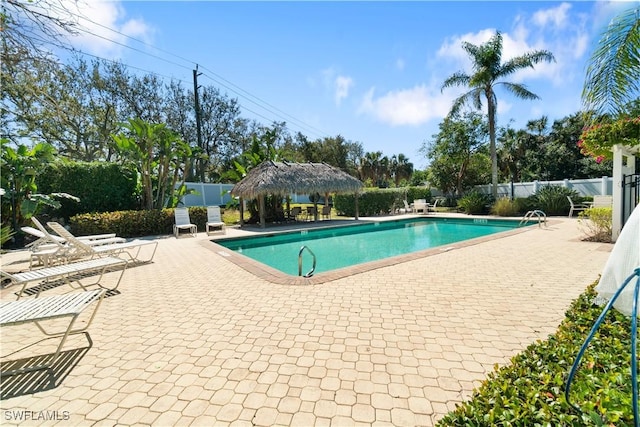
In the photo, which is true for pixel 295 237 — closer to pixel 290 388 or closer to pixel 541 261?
pixel 541 261

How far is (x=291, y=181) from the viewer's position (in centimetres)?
1562

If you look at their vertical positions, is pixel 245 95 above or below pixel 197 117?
above

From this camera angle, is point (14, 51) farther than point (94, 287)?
No

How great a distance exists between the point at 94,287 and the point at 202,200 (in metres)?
19.4

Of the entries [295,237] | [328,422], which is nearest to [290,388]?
[328,422]

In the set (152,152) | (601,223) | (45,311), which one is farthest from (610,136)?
(152,152)

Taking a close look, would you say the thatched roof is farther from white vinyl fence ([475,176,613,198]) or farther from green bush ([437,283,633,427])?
green bush ([437,283,633,427])

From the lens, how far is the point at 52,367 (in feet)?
10.3

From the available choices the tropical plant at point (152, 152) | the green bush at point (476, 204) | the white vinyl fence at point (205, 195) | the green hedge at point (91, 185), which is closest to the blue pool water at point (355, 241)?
the green bush at point (476, 204)

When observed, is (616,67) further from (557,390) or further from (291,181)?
(291,181)

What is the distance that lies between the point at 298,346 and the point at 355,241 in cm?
984

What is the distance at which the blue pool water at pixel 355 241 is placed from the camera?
9867 millimetres

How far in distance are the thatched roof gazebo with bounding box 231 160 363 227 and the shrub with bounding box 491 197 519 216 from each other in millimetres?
8765

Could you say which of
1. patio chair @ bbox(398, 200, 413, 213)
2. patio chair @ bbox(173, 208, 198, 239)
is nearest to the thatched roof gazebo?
patio chair @ bbox(173, 208, 198, 239)
